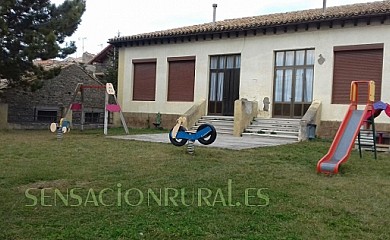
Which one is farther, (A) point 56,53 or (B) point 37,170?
(A) point 56,53

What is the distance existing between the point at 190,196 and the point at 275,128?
34.9ft

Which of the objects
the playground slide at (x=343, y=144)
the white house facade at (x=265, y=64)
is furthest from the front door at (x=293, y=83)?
the playground slide at (x=343, y=144)

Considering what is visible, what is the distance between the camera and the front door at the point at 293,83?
17.0 metres

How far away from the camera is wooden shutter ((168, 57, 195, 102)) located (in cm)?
2023

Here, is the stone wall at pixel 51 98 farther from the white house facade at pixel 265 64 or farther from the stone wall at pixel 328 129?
the stone wall at pixel 328 129

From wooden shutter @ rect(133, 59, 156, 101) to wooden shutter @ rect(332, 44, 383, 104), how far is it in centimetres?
892

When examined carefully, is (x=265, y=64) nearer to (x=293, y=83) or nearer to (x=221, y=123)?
(x=293, y=83)

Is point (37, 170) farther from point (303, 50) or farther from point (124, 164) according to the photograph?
point (303, 50)

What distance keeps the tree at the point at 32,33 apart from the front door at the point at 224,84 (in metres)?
6.10

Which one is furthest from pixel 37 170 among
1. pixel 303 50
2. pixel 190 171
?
pixel 303 50

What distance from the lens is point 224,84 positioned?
19.3m

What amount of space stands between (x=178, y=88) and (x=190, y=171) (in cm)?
1305

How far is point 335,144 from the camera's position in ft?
30.2

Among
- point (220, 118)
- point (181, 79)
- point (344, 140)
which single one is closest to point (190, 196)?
point (344, 140)
